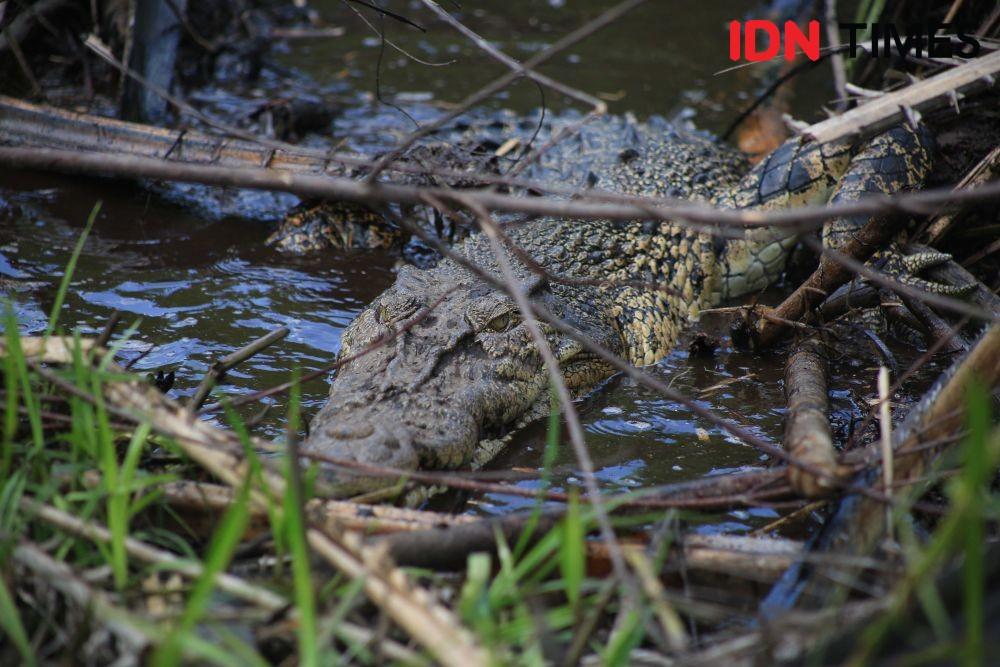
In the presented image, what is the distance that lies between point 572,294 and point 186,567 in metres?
2.57

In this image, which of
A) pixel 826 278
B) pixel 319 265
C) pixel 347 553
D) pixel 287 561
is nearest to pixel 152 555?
pixel 287 561

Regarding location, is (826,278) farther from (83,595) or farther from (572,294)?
(83,595)

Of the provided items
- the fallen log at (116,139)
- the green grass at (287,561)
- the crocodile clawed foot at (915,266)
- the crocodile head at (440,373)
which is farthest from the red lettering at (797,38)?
the green grass at (287,561)

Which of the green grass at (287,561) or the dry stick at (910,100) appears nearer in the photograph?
the green grass at (287,561)

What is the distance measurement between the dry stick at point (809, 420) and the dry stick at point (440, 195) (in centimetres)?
73

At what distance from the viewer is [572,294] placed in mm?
4102

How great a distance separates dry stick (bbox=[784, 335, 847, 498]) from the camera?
2209 mm

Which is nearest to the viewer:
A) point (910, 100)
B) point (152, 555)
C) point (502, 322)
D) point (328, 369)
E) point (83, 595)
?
point (83, 595)

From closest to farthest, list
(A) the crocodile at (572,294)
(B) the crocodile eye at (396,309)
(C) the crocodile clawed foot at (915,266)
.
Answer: (A) the crocodile at (572,294), (B) the crocodile eye at (396,309), (C) the crocodile clawed foot at (915,266)

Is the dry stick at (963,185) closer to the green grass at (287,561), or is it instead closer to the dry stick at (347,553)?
the green grass at (287,561)

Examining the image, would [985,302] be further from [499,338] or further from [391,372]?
[391,372]

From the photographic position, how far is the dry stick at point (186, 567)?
1727 mm

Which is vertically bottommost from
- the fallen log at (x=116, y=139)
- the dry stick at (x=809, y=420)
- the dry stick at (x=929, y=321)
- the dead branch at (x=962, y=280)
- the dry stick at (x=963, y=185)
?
the dry stick at (x=809, y=420)

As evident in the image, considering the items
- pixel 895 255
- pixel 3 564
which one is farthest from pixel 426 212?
pixel 3 564
